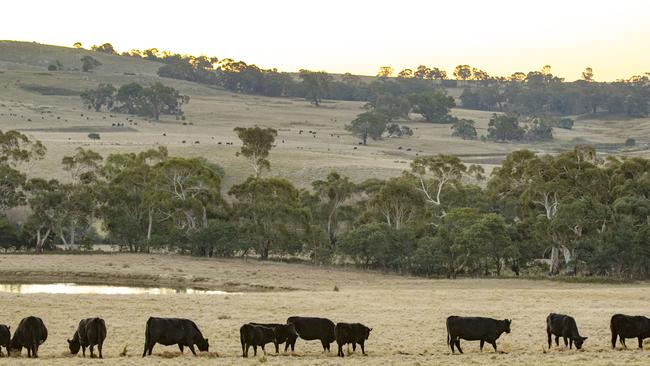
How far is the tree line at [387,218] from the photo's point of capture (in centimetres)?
6975

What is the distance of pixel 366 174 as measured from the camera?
117312 mm

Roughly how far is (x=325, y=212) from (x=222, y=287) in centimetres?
2834

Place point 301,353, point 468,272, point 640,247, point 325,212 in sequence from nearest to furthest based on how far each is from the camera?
1. point 301,353
2. point 640,247
3. point 468,272
4. point 325,212

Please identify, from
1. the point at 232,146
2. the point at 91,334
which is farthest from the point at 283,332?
the point at 232,146

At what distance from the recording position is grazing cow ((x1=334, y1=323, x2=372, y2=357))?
2734cm

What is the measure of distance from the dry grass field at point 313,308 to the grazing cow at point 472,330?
0.50m

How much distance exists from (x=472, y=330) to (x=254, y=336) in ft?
20.7

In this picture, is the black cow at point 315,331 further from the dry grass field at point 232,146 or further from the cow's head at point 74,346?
the dry grass field at point 232,146

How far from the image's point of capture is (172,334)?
1052 inches

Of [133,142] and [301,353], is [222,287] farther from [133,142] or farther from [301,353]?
[133,142]

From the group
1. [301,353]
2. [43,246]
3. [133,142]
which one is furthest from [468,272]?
[133,142]

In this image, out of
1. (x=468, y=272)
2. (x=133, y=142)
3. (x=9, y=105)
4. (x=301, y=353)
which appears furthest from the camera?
(x=9, y=105)

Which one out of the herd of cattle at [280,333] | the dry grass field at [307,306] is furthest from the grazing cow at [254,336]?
the dry grass field at [307,306]

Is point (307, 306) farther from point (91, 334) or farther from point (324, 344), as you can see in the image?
point (91, 334)
